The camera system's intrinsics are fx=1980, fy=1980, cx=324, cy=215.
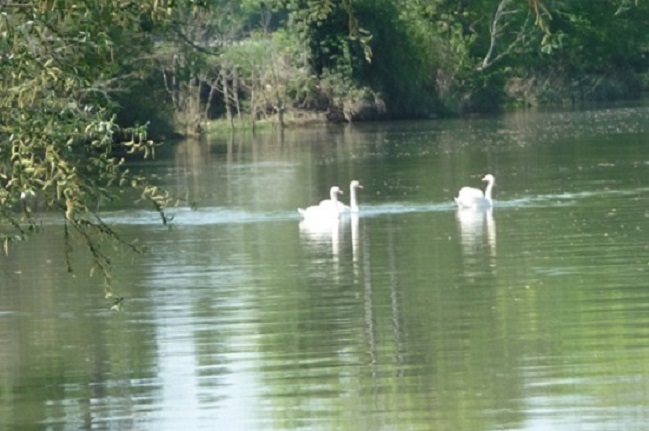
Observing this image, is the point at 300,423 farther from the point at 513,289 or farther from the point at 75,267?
the point at 75,267

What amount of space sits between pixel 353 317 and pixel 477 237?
874 cm

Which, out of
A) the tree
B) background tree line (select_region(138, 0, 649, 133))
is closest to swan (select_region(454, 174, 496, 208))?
the tree

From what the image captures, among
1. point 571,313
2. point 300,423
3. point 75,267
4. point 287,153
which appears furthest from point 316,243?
point 287,153

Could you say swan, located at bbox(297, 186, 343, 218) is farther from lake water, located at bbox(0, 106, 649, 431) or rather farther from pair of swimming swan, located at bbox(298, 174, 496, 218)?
lake water, located at bbox(0, 106, 649, 431)

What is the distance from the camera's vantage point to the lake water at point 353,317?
1316 cm

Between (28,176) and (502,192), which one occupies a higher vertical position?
(28,176)

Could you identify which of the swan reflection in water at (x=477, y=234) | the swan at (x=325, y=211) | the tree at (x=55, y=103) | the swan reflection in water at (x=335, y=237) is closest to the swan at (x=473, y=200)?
the swan reflection in water at (x=477, y=234)

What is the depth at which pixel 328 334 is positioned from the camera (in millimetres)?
17000

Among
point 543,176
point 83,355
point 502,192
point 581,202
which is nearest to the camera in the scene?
point 83,355

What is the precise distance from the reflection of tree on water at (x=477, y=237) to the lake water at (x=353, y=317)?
0.17 feet

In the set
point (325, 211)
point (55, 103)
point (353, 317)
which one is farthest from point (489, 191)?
point (55, 103)

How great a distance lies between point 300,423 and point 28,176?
8.55 ft

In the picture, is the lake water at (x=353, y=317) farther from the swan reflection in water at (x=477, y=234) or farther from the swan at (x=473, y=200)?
the swan at (x=473, y=200)

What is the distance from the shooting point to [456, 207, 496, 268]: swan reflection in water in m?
23.8
